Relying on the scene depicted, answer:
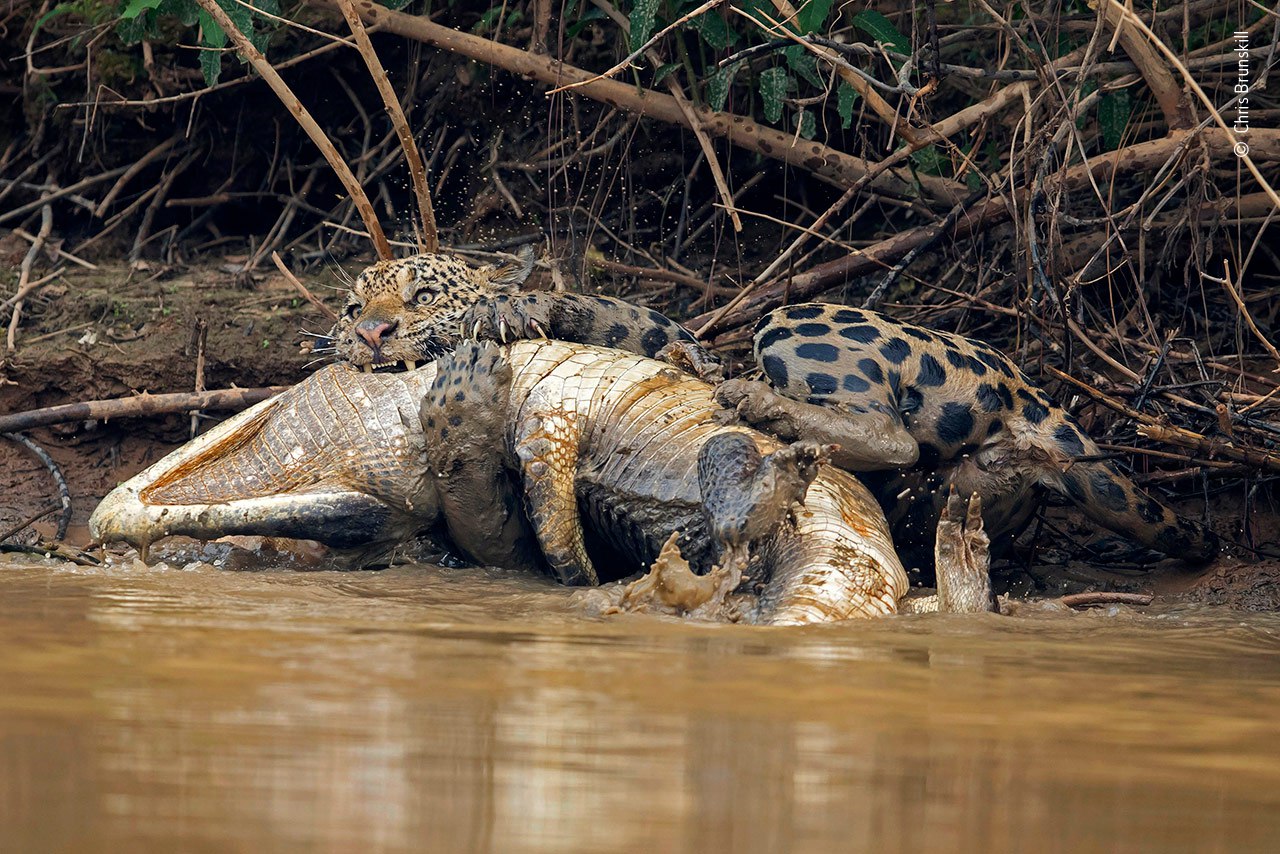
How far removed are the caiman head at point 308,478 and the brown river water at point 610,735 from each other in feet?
4.24

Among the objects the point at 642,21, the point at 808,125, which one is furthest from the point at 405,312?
the point at 808,125

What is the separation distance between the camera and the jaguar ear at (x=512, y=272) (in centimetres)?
539

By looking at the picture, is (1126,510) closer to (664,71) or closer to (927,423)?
(927,423)

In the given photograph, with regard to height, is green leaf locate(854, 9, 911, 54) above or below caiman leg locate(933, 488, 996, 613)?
above

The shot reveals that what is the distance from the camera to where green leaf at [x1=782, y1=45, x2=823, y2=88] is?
5.42m

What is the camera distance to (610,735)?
78.9 inches

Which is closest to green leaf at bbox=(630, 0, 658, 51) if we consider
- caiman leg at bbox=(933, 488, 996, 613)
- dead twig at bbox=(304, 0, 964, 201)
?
dead twig at bbox=(304, 0, 964, 201)

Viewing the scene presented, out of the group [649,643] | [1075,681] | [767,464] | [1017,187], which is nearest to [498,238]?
[1017,187]

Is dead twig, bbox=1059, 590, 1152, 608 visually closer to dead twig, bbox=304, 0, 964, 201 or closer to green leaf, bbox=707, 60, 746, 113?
dead twig, bbox=304, 0, 964, 201

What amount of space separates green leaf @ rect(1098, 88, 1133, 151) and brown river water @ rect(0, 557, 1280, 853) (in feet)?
8.69

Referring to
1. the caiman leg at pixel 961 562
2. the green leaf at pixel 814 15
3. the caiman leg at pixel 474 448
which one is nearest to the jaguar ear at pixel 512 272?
the caiman leg at pixel 474 448

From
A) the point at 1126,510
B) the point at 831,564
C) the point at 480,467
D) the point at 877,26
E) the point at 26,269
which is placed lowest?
the point at 831,564

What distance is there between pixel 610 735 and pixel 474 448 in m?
2.48

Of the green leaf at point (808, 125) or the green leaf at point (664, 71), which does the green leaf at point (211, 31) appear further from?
the green leaf at point (808, 125)
